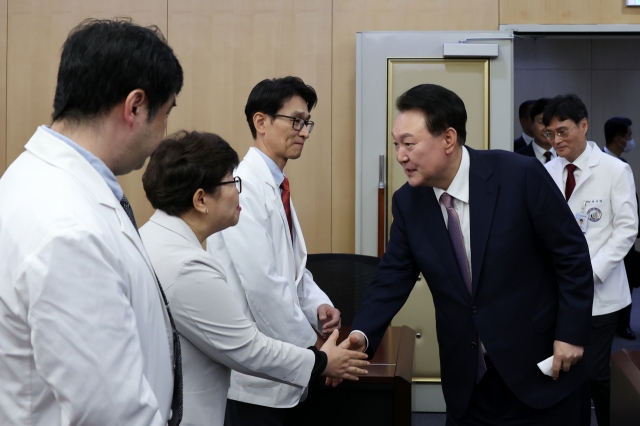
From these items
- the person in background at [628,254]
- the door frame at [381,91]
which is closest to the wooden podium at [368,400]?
the door frame at [381,91]

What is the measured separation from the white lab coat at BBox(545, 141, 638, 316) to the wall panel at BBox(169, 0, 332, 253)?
1.49 meters

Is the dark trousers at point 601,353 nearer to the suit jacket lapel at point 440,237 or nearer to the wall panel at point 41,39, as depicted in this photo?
the suit jacket lapel at point 440,237

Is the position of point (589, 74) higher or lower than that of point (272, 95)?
higher

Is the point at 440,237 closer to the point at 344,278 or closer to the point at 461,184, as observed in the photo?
the point at 461,184

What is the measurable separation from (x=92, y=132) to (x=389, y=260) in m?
1.40

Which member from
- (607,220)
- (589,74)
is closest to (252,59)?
(607,220)

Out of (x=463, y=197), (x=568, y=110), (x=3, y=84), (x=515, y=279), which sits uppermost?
(x=3, y=84)

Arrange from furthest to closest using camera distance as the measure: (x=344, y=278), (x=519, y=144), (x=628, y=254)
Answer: (x=628, y=254)
(x=519, y=144)
(x=344, y=278)

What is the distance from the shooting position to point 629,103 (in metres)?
8.21

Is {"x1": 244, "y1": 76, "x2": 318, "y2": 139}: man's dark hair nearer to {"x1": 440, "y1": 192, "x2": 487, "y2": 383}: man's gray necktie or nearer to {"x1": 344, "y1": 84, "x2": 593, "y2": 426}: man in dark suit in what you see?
{"x1": 344, "y1": 84, "x2": 593, "y2": 426}: man in dark suit

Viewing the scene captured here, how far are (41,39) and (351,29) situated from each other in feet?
6.47

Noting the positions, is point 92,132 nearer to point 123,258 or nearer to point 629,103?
point 123,258

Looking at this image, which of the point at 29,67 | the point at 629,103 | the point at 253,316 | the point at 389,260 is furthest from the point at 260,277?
the point at 629,103

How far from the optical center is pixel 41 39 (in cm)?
447
